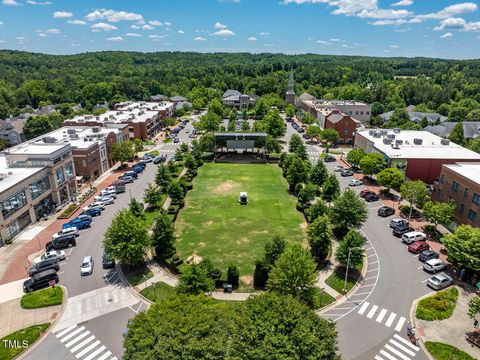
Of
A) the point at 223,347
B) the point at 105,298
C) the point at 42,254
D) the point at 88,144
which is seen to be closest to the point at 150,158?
the point at 88,144

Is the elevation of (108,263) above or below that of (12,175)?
below

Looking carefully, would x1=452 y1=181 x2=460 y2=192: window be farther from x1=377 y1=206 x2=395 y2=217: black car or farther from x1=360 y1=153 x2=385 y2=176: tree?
x1=360 y1=153 x2=385 y2=176: tree

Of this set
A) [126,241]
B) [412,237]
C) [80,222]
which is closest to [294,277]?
[126,241]

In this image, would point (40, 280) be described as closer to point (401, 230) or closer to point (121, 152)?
point (121, 152)

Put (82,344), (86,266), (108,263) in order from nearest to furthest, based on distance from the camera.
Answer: (82,344)
(86,266)
(108,263)

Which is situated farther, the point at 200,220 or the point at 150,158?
the point at 150,158

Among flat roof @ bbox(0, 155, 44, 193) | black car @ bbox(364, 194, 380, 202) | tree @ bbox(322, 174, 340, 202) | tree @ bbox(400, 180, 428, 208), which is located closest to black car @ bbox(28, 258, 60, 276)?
flat roof @ bbox(0, 155, 44, 193)

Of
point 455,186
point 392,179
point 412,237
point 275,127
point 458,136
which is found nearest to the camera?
point 412,237

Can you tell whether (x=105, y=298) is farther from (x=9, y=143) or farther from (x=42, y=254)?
(x=9, y=143)
